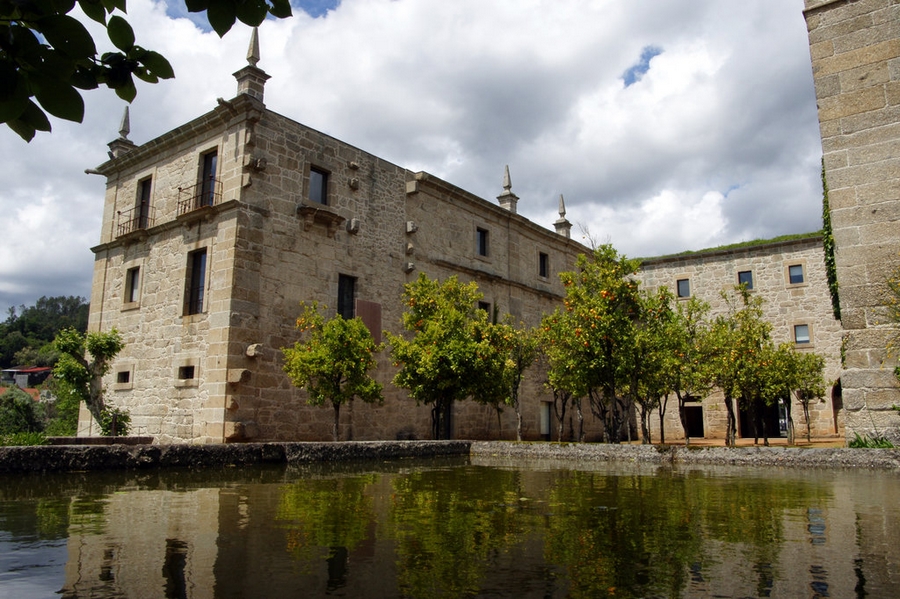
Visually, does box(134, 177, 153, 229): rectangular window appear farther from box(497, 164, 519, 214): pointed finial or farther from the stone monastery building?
box(497, 164, 519, 214): pointed finial

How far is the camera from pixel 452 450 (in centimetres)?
1256

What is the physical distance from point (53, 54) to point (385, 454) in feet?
33.0

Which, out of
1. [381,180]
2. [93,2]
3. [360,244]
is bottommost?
[93,2]

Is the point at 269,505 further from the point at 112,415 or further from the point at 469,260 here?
the point at 469,260

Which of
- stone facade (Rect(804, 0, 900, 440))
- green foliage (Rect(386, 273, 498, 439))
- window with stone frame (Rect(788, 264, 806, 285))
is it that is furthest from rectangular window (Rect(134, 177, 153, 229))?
window with stone frame (Rect(788, 264, 806, 285))

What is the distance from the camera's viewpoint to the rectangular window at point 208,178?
53.6 feet

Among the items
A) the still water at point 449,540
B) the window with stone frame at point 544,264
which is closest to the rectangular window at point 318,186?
the window with stone frame at point 544,264

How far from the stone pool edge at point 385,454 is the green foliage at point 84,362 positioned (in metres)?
8.39

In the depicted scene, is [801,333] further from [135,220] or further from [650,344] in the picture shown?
[135,220]

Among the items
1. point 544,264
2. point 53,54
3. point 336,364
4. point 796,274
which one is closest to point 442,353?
point 336,364

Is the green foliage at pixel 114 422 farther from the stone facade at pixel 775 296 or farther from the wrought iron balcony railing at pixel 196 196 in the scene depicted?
the stone facade at pixel 775 296

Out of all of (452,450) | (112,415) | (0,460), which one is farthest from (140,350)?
(0,460)

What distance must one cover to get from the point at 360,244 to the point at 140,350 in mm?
6492

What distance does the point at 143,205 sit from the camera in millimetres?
18484
